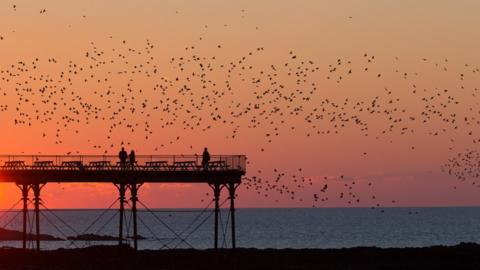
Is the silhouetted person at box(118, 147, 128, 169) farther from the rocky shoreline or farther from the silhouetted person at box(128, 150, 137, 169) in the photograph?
the rocky shoreline

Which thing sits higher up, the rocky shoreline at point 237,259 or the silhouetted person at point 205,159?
the silhouetted person at point 205,159

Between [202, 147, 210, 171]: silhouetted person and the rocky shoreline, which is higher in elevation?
[202, 147, 210, 171]: silhouetted person

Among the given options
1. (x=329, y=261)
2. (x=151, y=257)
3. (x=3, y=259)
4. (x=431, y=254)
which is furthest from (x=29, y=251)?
(x=431, y=254)

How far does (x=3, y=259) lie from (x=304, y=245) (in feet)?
386

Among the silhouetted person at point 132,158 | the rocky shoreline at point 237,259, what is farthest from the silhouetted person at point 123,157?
the rocky shoreline at point 237,259

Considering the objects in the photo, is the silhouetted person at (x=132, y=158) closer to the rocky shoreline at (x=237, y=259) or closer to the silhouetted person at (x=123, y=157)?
the silhouetted person at (x=123, y=157)

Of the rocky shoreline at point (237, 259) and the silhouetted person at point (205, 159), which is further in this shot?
the silhouetted person at point (205, 159)

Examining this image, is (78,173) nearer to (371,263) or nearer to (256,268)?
(256,268)

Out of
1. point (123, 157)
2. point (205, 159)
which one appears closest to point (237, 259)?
point (205, 159)

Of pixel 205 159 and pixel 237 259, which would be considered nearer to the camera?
pixel 237 259

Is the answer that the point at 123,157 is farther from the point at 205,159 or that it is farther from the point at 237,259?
the point at 237,259

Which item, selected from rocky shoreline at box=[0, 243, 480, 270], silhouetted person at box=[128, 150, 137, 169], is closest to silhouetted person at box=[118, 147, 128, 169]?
silhouetted person at box=[128, 150, 137, 169]

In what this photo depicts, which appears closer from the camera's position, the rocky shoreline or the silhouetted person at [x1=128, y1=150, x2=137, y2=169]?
the rocky shoreline

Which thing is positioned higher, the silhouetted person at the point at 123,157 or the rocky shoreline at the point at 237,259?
the silhouetted person at the point at 123,157
